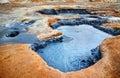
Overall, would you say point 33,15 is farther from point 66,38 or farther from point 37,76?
point 37,76

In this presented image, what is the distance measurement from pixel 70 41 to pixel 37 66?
3355 millimetres

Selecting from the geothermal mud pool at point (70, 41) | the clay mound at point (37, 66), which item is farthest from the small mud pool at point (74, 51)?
the clay mound at point (37, 66)

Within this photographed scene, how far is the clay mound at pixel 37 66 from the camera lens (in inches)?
191

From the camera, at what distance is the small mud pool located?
6291 mm

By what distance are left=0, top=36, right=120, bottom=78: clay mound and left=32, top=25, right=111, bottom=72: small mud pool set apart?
72cm

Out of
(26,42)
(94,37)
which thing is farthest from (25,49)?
(94,37)

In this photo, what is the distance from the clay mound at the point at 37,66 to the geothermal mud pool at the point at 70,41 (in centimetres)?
64

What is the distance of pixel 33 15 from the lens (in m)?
11.0

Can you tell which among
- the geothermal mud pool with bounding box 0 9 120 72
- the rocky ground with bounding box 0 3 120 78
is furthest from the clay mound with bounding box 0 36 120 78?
the geothermal mud pool with bounding box 0 9 120 72

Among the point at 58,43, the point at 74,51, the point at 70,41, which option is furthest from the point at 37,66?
the point at 70,41

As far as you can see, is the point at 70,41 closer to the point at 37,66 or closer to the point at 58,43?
the point at 58,43

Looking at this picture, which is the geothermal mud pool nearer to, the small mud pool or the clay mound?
the small mud pool

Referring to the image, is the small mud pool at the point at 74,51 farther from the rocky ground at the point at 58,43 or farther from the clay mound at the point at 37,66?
the clay mound at the point at 37,66

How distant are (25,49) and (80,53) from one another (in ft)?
7.15
